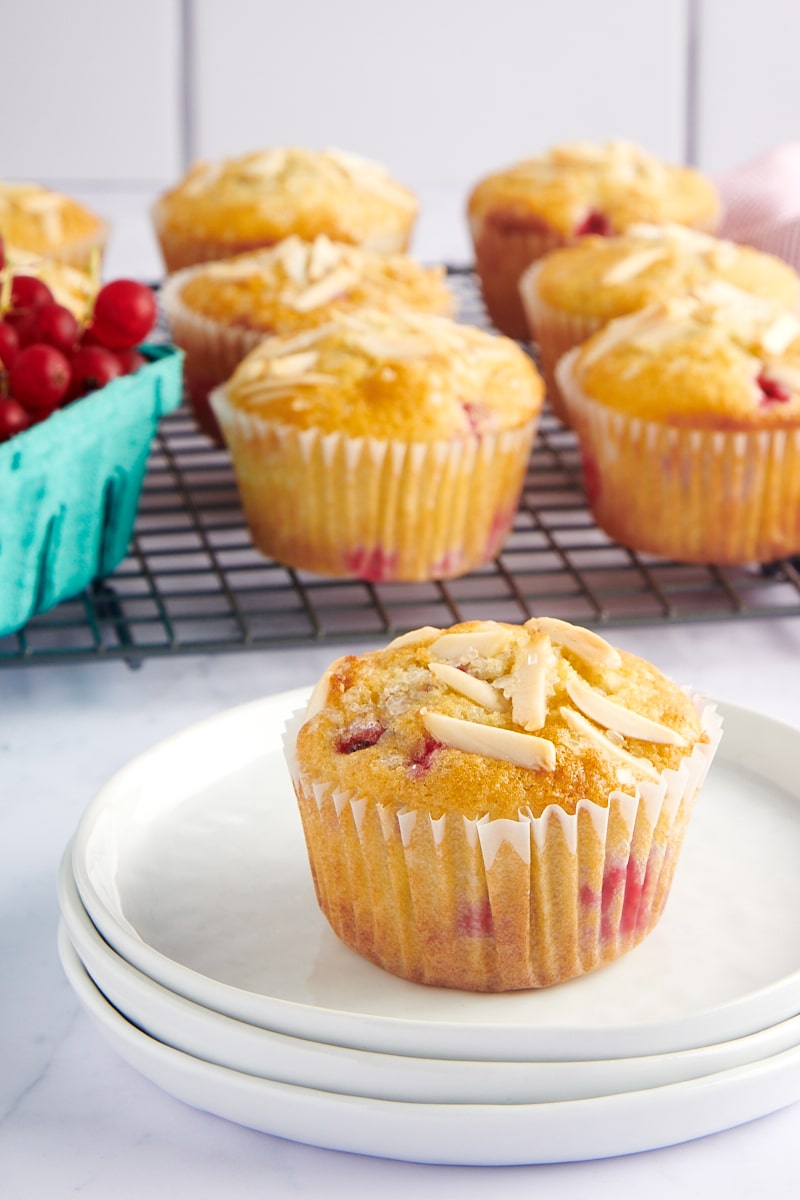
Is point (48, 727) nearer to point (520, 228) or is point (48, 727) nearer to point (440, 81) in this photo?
point (520, 228)

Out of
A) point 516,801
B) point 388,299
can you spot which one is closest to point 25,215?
point 388,299

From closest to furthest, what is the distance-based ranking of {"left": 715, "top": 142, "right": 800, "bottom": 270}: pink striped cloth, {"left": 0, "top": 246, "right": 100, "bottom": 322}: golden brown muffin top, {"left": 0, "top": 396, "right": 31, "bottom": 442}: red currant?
{"left": 0, "top": 396, "right": 31, "bottom": 442}: red currant → {"left": 0, "top": 246, "right": 100, "bottom": 322}: golden brown muffin top → {"left": 715, "top": 142, "right": 800, "bottom": 270}: pink striped cloth

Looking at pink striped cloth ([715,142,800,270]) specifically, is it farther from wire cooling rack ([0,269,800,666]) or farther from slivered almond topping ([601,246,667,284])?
wire cooling rack ([0,269,800,666])

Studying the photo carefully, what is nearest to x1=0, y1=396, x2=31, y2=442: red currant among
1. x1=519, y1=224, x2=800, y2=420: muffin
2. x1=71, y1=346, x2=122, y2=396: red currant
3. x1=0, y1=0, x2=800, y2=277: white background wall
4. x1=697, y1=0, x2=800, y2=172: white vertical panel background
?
x1=71, y1=346, x2=122, y2=396: red currant

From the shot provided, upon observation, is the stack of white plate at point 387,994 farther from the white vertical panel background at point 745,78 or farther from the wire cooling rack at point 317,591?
the white vertical panel background at point 745,78

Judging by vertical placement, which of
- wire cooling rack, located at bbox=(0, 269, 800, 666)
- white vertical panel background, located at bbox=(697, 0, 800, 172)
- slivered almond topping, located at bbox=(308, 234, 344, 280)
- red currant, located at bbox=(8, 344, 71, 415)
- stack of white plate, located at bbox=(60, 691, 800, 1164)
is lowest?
wire cooling rack, located at bbox=(0, 269, 800, 666)

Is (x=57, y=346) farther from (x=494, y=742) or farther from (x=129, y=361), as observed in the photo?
(x=494, y=742)

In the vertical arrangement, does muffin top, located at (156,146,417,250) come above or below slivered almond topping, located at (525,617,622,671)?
above
